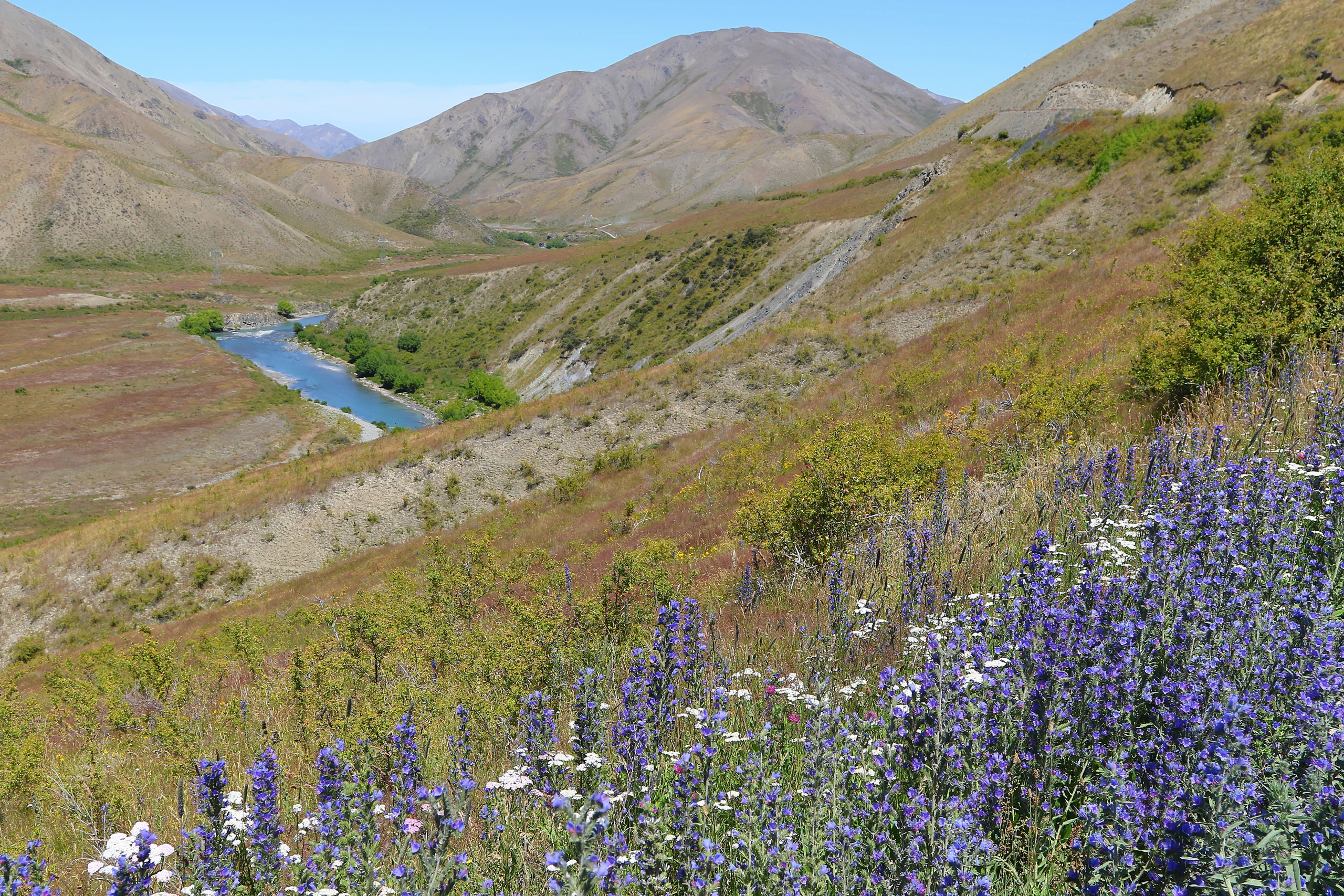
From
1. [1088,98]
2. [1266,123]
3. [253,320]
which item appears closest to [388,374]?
[253,320]

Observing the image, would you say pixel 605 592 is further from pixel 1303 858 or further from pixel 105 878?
pixel 1303 858

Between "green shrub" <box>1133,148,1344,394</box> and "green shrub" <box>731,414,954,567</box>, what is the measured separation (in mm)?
3491

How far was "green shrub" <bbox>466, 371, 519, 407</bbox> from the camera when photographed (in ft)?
239

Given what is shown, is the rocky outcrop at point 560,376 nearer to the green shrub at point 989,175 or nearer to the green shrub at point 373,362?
the green shrub at point 373,362

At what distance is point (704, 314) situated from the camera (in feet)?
202

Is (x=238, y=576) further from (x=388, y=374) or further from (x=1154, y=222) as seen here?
(x=388, y=374)

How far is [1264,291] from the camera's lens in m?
9.58

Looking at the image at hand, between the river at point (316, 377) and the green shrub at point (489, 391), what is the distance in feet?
19.4

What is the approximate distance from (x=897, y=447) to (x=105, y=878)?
37.8 feet

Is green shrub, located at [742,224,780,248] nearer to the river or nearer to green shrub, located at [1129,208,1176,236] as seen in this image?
the river

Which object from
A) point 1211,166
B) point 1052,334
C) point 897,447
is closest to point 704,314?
point 1211,166

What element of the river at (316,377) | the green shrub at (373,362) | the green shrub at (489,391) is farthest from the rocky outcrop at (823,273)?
the green shrub at (373,362)

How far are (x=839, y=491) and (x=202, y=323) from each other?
126639mm

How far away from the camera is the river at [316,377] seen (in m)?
76.8
